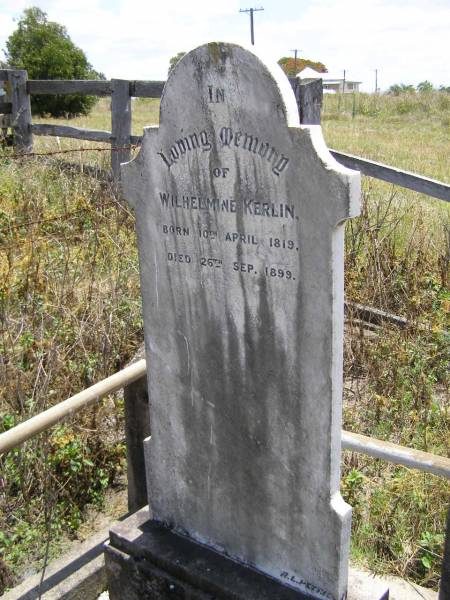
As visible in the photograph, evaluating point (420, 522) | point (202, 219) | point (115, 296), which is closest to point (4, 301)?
point (115, 296)

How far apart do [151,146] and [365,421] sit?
2.31 m

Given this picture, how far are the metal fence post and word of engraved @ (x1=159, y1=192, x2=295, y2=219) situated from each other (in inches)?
36.1

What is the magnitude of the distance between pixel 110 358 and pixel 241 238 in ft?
7.14

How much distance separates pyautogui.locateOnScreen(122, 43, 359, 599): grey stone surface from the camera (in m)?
2.05

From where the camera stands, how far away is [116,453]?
3736 millimetres

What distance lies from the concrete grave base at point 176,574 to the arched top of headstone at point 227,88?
1.60 metres

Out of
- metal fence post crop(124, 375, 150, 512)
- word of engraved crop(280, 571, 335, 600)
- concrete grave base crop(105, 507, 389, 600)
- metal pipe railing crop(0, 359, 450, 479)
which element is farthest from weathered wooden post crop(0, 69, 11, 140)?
word of engraved crop(280, 571, 335, 600)

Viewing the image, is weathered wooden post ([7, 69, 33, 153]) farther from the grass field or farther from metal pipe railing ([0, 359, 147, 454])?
metal pipe railing ([0, 359, 147, 454])

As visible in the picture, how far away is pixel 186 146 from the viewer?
2.29 m

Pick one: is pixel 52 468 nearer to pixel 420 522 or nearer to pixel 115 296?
pixel 115 296

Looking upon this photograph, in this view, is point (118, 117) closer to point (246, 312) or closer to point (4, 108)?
point (4, 108)

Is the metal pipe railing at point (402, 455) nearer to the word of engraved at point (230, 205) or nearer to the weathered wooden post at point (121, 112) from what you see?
the word of engraved at point (230, 205)

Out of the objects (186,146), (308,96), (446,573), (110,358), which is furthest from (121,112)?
(446,573)

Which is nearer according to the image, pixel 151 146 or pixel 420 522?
pixel 151 146
